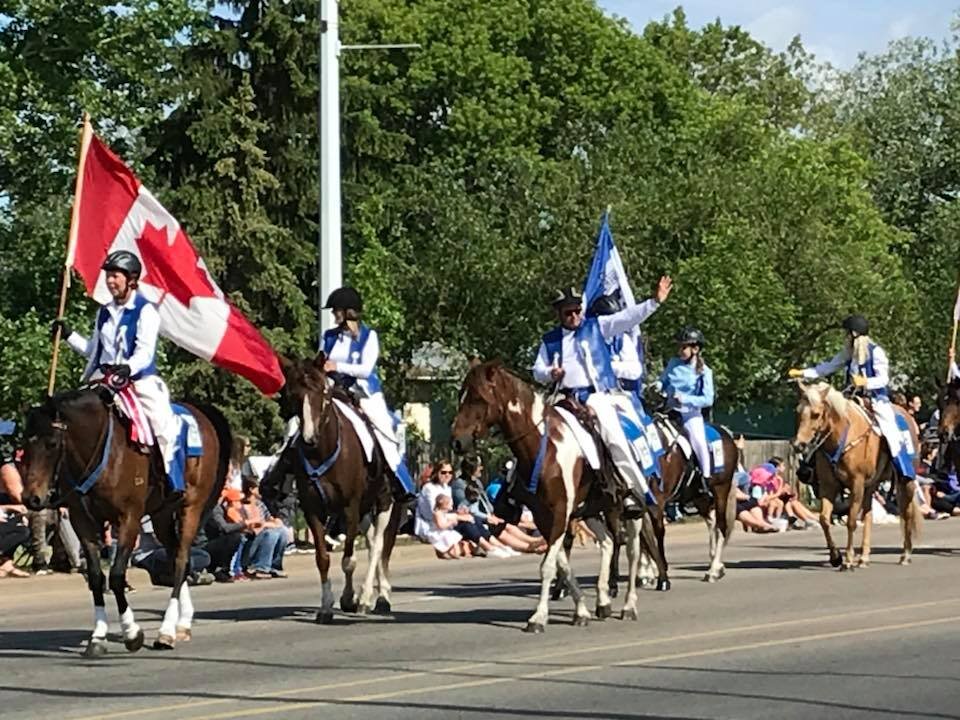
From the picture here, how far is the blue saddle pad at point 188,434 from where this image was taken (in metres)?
15.7

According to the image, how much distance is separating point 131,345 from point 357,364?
12.1 ft

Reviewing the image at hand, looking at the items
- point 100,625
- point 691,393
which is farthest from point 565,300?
point 691,393

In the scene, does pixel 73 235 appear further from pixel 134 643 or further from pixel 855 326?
pixel 855 326

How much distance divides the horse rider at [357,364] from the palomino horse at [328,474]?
205mm

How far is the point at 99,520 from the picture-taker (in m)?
15.3

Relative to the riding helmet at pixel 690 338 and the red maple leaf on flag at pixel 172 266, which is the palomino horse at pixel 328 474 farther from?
the riding helmet at pixel 690 338

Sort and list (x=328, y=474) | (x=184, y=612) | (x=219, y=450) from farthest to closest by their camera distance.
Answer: (x=328, y=474) < (x=219, y=450) < (x=184, y=612)

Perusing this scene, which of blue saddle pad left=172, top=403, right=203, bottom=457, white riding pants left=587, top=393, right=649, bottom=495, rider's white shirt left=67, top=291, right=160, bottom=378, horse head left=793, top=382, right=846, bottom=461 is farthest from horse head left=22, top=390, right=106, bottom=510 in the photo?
horse head left=793, top=382, right=846, bottom=461

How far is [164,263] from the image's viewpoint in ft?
61.1

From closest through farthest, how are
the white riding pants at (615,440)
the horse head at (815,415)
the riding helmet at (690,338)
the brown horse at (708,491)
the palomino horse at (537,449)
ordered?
the palomino horse at (537,449) → the white riding pants at (615,440) → the brown horse at (708,491) → the riding helmet at (690,338) → the horse head at (815,415)

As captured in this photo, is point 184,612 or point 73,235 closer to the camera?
point 184,612

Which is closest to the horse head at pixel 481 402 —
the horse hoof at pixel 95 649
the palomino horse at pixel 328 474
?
the palomino horse at pixel 328 474

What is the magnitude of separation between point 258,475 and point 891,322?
2364 cm

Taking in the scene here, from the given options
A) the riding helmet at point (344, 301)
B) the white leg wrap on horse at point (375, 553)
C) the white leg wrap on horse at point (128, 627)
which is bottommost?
the white leg wrap on horse at point (128, 627)
